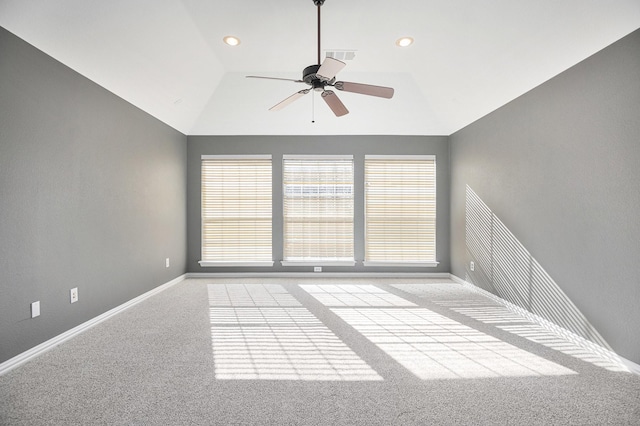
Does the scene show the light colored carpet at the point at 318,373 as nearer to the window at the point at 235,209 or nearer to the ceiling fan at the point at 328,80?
the window at the point at 235,209

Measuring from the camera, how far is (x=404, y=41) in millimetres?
3209

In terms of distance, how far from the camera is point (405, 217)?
16.9 feet

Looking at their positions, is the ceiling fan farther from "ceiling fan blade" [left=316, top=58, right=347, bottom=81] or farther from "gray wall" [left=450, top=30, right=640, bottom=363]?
"gray wall" [left=450, top=30, right=640, bottom=363]

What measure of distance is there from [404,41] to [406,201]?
256 centimetres

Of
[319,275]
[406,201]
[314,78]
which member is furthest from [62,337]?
[406,201]

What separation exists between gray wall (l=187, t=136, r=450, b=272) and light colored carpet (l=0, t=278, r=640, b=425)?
179cm

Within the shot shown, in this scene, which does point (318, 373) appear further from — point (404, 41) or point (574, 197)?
point (404, 41)

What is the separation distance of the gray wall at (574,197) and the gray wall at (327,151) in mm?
1041

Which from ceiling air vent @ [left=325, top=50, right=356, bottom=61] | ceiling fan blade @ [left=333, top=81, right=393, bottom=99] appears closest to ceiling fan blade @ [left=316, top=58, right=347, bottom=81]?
ceiling fan blade @ [left=333, top=81, right=393, bottom=99]

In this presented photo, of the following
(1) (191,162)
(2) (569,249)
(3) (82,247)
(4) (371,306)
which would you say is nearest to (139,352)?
(3) (82,247)

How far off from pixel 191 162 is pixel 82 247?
247 cm

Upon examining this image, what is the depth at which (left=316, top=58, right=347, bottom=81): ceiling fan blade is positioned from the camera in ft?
6.82

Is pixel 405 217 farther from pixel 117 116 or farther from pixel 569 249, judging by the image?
pixel 117 116

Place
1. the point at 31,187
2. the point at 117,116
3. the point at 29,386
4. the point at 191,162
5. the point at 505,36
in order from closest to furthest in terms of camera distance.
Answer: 1. the point at 29,386
2. the point at 31,187
3. the point at 505,36
4. the point at 117,116
5. the point at 191,162
